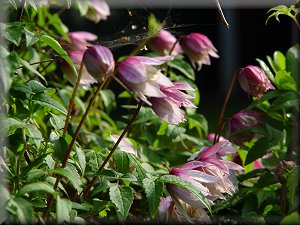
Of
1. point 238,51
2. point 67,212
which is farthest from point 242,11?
point 67,212

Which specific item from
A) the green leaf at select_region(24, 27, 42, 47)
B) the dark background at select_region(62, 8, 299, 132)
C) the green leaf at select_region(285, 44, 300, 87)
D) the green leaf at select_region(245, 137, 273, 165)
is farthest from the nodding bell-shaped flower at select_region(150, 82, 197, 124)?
the dark background at select_region(62, 8, 299, 132)

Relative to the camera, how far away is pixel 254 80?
1341mm

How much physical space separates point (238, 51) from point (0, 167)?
268 inches

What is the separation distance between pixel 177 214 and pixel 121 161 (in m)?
0.14

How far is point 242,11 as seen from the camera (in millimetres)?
7398

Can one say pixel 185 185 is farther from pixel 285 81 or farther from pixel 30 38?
pixel 285 81

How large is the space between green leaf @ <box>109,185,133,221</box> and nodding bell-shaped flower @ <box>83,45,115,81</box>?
170 mm

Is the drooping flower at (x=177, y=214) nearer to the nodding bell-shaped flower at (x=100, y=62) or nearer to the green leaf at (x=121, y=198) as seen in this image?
the green leaf at (x=121, y=198)

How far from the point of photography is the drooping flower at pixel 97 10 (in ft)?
5.98

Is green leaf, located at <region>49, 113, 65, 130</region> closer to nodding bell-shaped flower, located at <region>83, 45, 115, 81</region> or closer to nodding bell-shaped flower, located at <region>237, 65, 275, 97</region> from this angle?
nodding bell-shaped flower, located at <region>83, 45, 115, 81</region>

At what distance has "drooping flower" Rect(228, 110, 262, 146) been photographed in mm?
1530

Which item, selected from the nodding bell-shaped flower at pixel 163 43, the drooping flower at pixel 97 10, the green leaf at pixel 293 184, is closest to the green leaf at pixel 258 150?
the green leaf at pixel 293 184

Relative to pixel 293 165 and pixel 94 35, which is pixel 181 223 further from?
pixel 94 35

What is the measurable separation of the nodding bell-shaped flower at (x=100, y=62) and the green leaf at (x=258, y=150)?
494 millimetres
